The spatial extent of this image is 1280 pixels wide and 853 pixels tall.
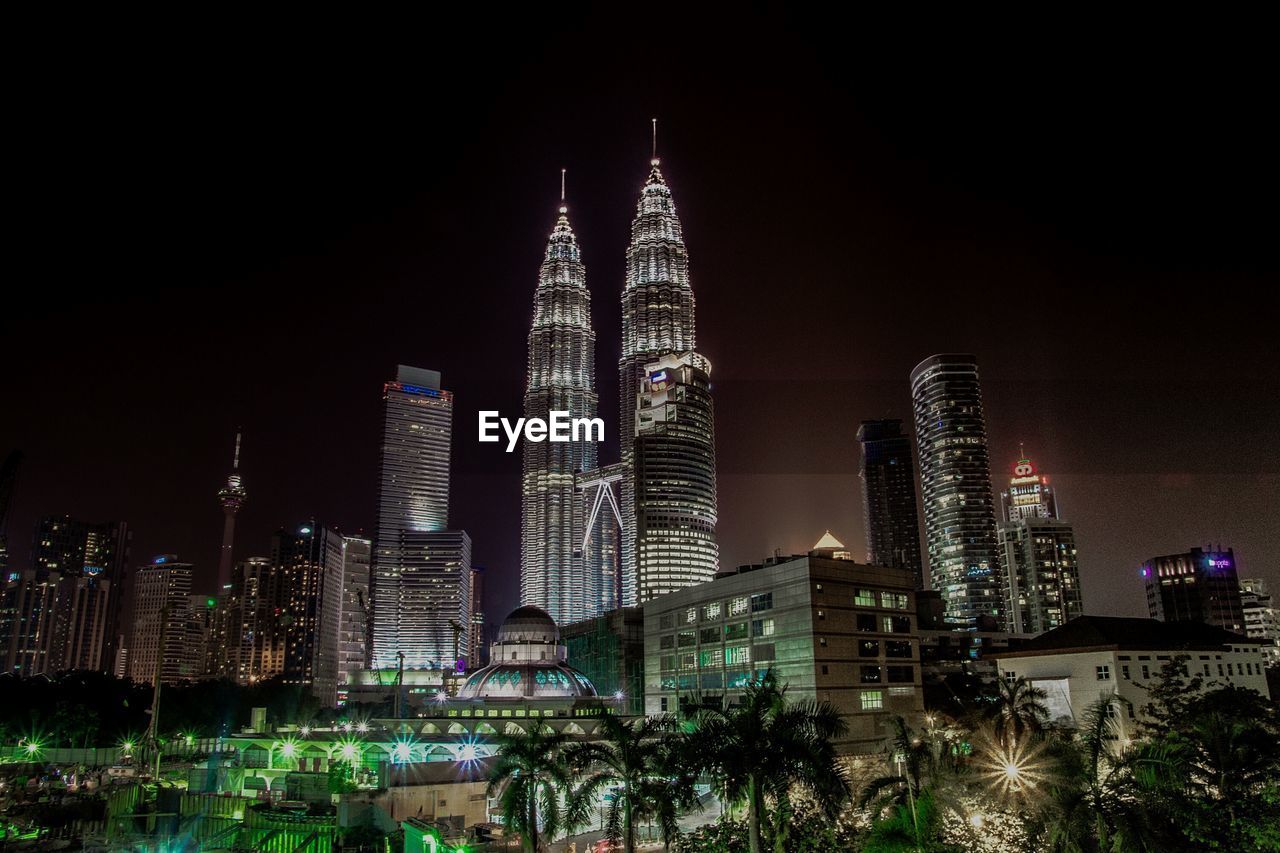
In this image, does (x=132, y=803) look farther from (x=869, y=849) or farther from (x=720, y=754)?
(x=869, y=849)

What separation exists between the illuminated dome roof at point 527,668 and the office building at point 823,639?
2697 centimetres

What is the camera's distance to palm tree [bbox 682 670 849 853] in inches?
1185

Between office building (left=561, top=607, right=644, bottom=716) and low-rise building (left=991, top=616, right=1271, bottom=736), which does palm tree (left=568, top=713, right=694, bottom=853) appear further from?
office building (left=561, top=607, right=644, bottom=716)

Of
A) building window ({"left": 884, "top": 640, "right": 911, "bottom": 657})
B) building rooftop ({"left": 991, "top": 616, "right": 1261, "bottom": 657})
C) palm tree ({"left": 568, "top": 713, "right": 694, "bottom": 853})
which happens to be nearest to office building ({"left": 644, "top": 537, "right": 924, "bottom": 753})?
building window ({"left": 884, "top": 640, "right": 911, "bottom": 657})

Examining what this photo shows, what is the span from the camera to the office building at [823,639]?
85125mm

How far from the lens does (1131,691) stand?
77.5m

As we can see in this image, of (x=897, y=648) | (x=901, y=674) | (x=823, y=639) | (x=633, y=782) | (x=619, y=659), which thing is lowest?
(x=633, y=782)

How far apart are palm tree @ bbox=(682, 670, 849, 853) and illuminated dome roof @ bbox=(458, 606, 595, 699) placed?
94.1 metres

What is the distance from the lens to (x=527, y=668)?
125938 mm

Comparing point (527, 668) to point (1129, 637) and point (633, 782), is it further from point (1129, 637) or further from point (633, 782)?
point (633, 782)

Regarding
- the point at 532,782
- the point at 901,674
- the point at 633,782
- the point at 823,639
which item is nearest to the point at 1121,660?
the point at 901,674

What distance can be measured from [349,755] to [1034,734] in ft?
204

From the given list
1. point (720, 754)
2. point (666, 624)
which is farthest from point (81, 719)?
point (720, 754)

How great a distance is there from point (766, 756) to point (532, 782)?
10266 millimetres
